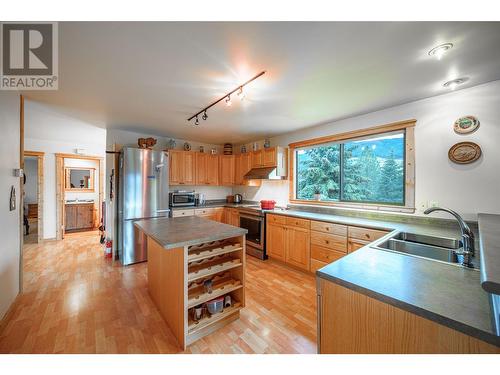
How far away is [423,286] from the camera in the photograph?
3.03ft

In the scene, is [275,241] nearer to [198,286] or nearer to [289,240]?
[289,240]

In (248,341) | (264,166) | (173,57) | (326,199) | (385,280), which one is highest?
(173,57)

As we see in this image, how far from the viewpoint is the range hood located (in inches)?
151

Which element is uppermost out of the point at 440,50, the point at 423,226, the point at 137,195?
the point at 440,50

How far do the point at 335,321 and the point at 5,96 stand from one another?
3393 mm

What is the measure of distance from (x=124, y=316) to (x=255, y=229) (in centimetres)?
231

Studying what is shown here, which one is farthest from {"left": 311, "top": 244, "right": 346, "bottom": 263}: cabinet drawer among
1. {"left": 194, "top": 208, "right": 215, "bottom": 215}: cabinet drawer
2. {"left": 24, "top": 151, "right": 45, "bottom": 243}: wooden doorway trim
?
{"left": 24, "top": 151, "right": 45, "bottom": 243}: wooden doorway trim

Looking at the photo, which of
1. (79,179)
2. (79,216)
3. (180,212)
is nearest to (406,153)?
(180,212)

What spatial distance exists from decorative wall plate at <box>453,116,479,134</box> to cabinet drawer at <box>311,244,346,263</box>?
1.88 meters

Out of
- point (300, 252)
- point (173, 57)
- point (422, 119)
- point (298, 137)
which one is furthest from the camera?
point (298, 137)

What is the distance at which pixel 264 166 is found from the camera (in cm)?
414

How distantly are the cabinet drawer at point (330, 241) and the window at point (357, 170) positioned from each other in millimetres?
701
